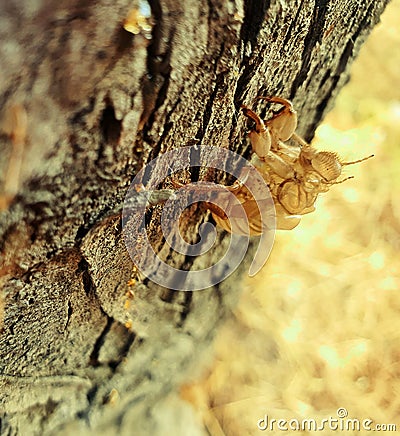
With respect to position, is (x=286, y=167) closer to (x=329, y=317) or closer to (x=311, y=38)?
(x=311, y=38)

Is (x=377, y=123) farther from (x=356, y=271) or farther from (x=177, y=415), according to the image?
(x=177, y=415)

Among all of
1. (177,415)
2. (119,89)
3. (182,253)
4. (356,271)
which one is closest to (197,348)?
(177,415)

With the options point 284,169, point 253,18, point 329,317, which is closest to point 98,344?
point 284,169

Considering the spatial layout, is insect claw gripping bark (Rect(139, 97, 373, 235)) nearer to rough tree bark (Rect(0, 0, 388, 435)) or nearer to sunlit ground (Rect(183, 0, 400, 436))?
rough tree bark (Rect(0, 0, 388, 435))

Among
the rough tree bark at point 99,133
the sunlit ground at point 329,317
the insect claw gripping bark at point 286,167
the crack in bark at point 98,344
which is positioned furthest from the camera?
the sunlit ground at point 329,317

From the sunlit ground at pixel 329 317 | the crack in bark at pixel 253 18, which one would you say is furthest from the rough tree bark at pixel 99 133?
the sunlit ground at pixel 329 317

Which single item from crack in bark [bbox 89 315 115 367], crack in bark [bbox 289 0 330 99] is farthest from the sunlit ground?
crack in bark [bbox 89 315 115 367]

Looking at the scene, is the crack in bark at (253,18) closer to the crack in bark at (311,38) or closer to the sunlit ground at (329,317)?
the crack in bark at (311,38)
